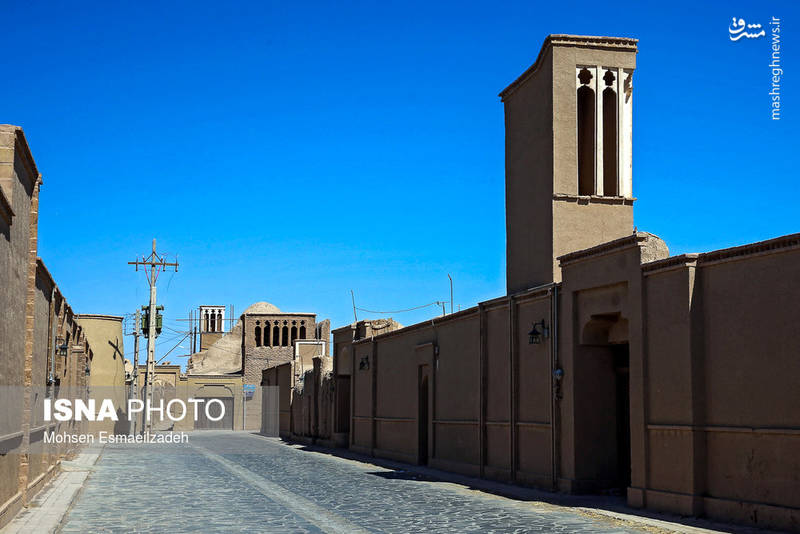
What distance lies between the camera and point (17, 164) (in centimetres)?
1279

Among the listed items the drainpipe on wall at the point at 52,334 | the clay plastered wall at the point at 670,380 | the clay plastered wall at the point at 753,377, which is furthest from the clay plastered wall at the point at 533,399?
the drainpipe on wall at the point at 52,334

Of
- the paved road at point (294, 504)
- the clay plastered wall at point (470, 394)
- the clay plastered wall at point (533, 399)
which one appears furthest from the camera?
the clay plastered wall at point (470, 394)

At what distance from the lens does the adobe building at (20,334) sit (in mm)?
11930

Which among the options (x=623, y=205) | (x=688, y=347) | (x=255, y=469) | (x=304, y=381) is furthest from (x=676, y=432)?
(x=304, y=381)

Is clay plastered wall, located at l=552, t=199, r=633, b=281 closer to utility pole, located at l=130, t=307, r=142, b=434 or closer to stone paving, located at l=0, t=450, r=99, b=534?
stone paving, located at l=0, t=450, r=99, b=534

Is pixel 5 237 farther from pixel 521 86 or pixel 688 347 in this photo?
pixel 521 86

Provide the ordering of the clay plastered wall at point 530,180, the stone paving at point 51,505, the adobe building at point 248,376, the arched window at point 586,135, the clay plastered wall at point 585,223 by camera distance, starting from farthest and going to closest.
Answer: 1. the adobe building at point 248,376
2. the arched window at point 586,135
3. the clay plastered wall at point 530,180
4. the clay plastered wall at point 585,223
5. the stone paving at point 51,505

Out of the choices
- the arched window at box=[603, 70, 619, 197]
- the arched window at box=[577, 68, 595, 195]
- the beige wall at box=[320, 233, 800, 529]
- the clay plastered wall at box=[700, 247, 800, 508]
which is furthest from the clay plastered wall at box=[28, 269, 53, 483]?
the arched window at box=[603, 70, 619, 197]

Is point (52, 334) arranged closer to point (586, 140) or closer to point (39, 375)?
point (39, 375)

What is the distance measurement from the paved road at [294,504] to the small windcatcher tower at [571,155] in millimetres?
5761

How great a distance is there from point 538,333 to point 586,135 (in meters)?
5.87

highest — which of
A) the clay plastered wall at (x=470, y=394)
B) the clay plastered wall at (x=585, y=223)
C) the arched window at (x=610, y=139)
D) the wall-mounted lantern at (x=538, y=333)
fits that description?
the arched window at (x=610, y=139)

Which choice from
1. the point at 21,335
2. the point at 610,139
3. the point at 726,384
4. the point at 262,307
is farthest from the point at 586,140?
the point at 262,307

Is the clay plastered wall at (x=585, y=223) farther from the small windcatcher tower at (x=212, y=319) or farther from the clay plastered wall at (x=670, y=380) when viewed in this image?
the small windcatcher tower at (x=212, y=319)
